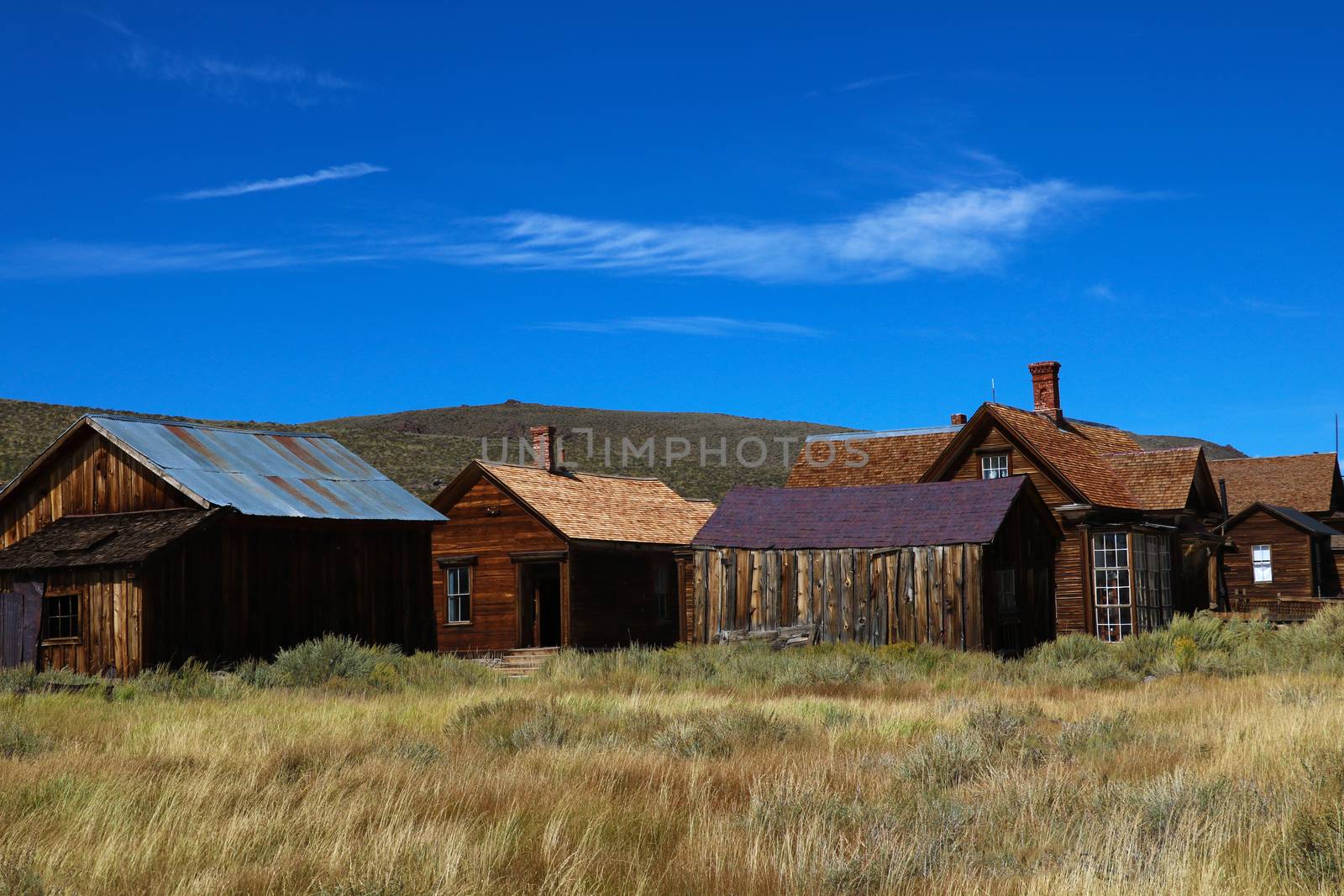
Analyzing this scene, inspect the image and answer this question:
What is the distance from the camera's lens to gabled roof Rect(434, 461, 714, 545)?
99.6 ft

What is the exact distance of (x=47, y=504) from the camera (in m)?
24.4

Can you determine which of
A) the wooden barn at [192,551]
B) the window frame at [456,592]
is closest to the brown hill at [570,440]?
the window frame at [456,592]

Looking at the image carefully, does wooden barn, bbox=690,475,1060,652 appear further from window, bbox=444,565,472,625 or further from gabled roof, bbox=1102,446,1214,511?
window, bbox=444,565,472,625

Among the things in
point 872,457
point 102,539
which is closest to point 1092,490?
point 872,457

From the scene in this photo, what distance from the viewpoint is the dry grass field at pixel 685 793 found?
640 centimetres

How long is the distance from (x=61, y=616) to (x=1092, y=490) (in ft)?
70.8

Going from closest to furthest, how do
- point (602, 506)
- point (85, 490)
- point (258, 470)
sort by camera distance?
point (85, 490) → point (258, 470) → point (602, 506)

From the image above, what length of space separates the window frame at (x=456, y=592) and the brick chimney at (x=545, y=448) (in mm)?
3457

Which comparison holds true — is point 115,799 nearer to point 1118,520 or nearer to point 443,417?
point 1118,520

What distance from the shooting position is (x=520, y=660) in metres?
28.2

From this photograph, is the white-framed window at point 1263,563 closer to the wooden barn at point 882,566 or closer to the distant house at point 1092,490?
A: the distant house at point 1092,490

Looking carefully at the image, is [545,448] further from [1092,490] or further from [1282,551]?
[1282,551]

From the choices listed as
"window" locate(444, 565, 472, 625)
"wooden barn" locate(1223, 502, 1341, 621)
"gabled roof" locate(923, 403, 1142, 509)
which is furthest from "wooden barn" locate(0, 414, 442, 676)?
"wooden barn" locate(1223, 502, 1341, 621)

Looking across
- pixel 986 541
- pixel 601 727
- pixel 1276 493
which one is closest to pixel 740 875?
pixel 601 727
